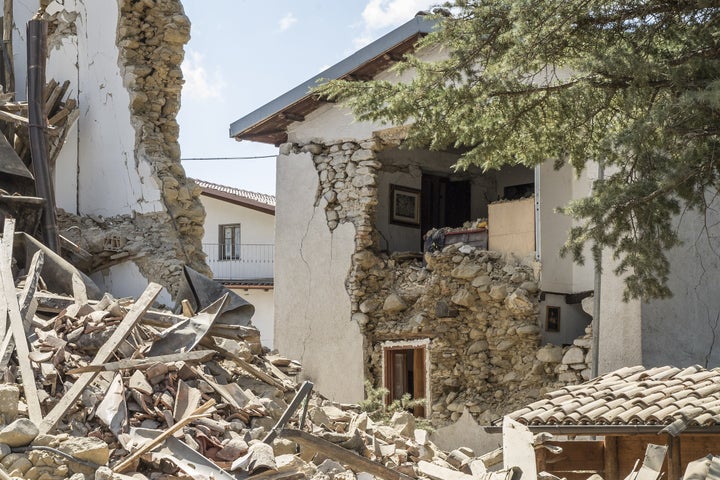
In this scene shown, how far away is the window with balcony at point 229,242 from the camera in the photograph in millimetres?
30438

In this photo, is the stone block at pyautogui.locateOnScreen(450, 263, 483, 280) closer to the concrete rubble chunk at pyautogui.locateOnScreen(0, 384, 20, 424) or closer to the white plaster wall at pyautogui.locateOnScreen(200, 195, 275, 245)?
the concrete rubble chunk at pyautogui.locateOnScreen(0, 384, 20, 424)

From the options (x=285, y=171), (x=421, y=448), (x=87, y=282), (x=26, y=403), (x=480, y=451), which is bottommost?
(x=480, y=451)

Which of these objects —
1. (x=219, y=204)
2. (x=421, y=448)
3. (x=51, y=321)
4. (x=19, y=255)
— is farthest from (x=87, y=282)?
(x=219, y=204)

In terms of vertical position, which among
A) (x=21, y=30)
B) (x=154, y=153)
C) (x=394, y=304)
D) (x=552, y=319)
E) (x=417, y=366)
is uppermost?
(x=21, y=30)

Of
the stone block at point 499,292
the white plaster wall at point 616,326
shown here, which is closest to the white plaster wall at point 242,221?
the stone block at point 499,292

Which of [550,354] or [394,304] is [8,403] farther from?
[394,304]

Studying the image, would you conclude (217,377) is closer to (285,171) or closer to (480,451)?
(480,451)

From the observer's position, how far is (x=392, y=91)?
32.4 feet

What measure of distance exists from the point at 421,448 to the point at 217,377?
180 centimetres

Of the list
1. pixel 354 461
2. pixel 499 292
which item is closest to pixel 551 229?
pixel 499 292

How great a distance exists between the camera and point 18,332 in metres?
7.79

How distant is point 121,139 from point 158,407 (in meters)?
5.78

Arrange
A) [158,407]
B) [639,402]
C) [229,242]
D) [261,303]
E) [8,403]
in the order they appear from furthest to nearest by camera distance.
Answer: [229,242], [261,303], [639,402], [158,407], [8,403]

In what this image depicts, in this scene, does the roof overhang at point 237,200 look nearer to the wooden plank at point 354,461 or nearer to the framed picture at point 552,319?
the framed picture at point 552,319
